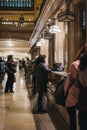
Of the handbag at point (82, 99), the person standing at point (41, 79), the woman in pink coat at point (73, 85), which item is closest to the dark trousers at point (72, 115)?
the woman in pink coat at point (73, 85)

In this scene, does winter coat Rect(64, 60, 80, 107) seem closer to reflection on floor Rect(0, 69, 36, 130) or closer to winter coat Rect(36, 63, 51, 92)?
reflection on floor Rect(0, 69, 36, 130)

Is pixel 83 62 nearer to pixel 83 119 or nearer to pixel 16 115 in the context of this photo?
pixel 83 119

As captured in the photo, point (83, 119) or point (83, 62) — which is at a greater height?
point (83, 62)

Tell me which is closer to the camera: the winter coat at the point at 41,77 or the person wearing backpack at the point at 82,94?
the person wearing backpack at the point at 82,94

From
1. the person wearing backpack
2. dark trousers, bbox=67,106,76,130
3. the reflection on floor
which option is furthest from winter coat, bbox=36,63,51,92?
the person wearing backpack

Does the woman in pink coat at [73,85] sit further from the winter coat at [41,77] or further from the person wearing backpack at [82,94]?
the winter coat at [41,77]

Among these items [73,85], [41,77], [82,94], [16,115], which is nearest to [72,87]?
[73,85]

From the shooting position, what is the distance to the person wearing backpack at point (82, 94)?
14.6 ft

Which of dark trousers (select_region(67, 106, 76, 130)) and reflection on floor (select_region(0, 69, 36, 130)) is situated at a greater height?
dark trousers (select_region(67, 106, 76, 130))

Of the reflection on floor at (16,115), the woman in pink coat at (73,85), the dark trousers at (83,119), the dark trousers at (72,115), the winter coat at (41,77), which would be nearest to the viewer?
the dark trousers at (83,119)

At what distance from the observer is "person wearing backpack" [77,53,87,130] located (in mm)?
4438

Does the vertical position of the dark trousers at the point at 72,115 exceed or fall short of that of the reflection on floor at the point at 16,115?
it exceeds it

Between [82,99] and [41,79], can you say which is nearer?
[82,99]

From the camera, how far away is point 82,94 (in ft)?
14.8
